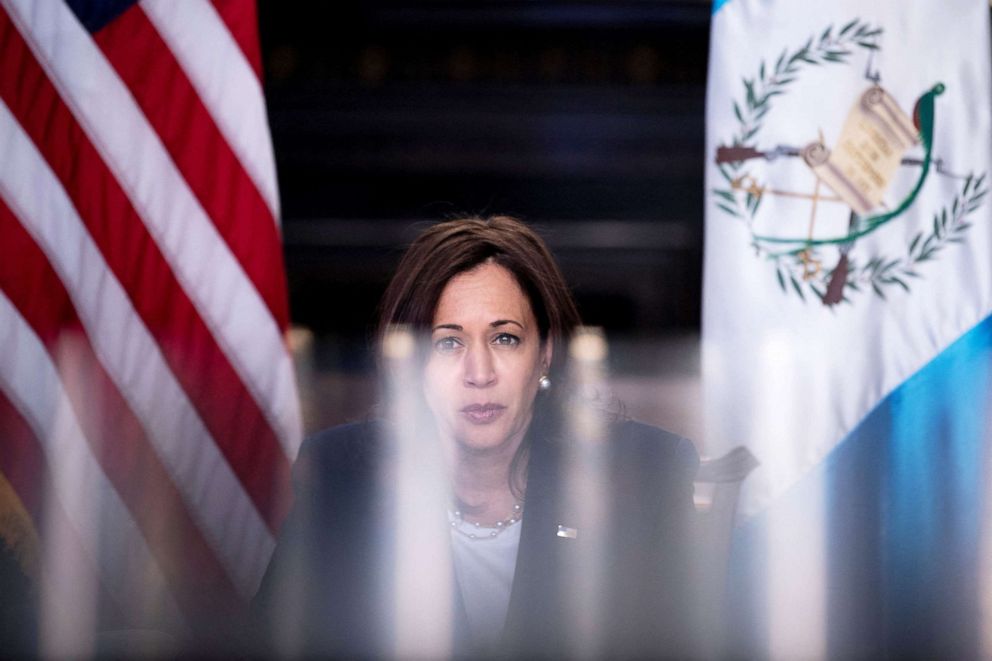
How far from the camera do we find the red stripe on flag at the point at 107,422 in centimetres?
192

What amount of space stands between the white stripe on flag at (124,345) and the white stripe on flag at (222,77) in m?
0.34

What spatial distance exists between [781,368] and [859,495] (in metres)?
0.32

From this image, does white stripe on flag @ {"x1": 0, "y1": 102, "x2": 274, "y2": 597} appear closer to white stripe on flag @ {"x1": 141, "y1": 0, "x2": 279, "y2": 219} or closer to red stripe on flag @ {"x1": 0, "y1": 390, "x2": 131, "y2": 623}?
A: red stripe on flag @ {"x1": 0, "y1": 390, "x2": 131, "y2": 623}

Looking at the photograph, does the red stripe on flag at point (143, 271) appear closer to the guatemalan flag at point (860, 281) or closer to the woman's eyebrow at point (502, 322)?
the woman's eyebrow at point (502, 322)

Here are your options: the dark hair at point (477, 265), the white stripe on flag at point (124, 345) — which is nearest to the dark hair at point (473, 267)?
the dark hair at point (477, 265)

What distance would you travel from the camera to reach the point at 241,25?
204 cm

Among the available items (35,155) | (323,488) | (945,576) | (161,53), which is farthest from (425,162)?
(945,576)

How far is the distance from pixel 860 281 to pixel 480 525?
0.98 meters

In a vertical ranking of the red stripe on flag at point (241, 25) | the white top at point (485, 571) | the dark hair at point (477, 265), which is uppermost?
the red stripe on flag at point (241, 25)

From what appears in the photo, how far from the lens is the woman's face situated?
1724mm

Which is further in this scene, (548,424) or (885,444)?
(885,444)

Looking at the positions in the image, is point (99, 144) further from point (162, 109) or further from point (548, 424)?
point (548, 424)

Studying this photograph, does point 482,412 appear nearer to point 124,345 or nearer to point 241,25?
point 124,345

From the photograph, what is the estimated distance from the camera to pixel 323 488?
174cm
